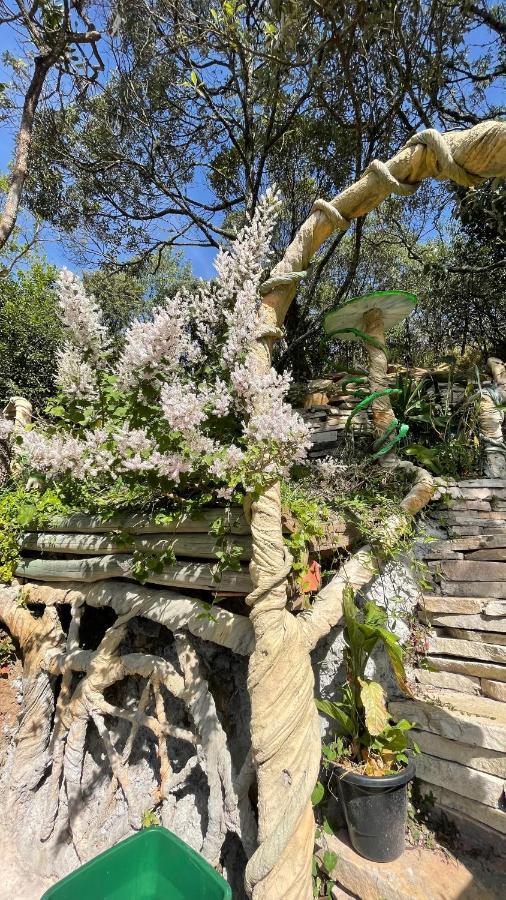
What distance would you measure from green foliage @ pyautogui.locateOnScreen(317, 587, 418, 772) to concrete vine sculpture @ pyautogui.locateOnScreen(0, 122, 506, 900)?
169 millimetres

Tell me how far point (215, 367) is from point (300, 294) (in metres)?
5.49

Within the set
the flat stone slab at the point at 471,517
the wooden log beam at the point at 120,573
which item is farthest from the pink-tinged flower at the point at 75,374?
the flat stone slab at the point at 471,517

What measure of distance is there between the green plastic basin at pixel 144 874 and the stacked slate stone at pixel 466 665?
49.1 inches

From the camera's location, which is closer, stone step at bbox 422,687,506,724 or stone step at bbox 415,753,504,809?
stone step at bbox 415,753,504,809

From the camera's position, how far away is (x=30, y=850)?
2426 mm

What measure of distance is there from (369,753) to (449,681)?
2.16ft

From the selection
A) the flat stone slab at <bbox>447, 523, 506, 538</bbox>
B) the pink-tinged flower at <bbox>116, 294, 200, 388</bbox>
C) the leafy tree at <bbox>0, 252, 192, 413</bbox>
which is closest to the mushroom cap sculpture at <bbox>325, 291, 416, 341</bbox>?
the flat stone slab at <bbox>447, 523, 506, 538</bbox>

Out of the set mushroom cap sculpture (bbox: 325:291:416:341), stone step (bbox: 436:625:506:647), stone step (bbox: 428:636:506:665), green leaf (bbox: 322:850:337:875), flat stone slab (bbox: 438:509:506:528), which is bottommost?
green leaf (bbox: 322:850:337:875)

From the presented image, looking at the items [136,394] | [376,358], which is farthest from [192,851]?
[376,358]

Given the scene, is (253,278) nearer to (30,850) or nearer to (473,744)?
(473,744)

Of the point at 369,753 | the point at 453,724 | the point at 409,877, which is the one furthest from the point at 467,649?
the point at 409,877

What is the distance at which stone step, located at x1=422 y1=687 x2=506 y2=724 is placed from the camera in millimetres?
2178

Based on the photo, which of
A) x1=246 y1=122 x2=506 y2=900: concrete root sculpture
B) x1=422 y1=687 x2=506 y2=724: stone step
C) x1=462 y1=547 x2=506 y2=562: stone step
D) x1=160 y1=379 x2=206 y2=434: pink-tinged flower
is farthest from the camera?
x1=462 y1=547 x2=506 y2=562: stone step

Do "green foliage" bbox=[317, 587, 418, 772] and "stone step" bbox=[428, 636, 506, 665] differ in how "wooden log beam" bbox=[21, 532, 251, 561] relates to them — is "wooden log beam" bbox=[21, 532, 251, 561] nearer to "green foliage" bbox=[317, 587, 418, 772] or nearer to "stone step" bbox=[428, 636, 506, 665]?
"green foliage" bbox=[317, 587, 418, 772]
